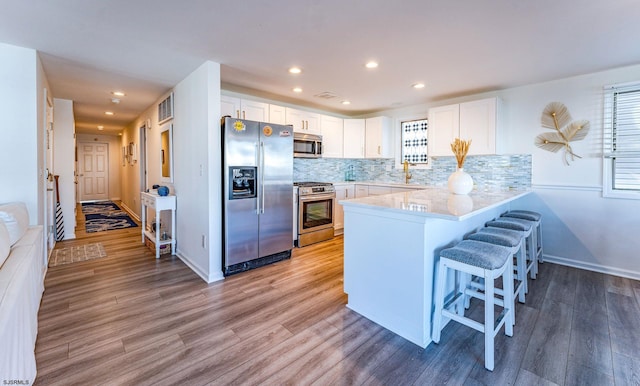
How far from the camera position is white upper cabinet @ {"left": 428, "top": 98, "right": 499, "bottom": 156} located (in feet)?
12.6

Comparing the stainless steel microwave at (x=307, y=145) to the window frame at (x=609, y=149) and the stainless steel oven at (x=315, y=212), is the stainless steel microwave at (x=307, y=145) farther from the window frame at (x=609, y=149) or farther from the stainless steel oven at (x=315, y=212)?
the window frame at (x=609, y=149)

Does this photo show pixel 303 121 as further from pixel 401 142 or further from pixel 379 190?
pixel 401 142

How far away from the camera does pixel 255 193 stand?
339 cm

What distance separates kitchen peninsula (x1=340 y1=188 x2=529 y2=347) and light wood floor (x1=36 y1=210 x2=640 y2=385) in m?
0.14

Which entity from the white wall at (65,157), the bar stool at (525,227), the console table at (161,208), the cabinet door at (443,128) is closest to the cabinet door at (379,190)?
the cabinet door at (443,128)

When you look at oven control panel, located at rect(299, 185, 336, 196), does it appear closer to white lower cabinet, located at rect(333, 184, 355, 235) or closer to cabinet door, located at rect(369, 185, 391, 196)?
white lower cabinet, located at rect(333, 184, 355, 235)

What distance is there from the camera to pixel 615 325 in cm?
220

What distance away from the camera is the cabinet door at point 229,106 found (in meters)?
3.54

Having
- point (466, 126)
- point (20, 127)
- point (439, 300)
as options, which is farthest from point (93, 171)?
point (439, 300)

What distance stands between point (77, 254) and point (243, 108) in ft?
9.87

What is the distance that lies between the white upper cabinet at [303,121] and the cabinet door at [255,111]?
41 cm

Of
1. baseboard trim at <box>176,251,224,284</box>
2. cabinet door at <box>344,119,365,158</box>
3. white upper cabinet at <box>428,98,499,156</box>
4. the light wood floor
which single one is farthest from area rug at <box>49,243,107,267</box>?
white upper cabinet at <box>428,98,499,156</box>

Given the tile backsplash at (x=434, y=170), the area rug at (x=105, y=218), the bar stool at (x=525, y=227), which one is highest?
the tile backsplash at (x=434, y=170)

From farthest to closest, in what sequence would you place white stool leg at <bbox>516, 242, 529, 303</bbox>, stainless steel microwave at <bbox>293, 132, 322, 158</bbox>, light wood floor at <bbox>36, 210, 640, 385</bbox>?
stainless steel microwave at <bbox>293, 132, 322, 158</bbox> → white stool leg at <bbox>516, 242, 529, 303</bbox> → light wood floor at <bbox>36, 210, 640, 385</bbox>
